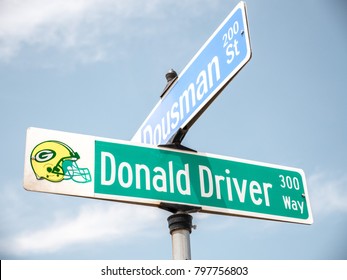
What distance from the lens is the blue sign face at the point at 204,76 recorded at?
1.99 meters

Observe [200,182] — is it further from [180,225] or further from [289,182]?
[289,182]

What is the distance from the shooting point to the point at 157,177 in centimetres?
207

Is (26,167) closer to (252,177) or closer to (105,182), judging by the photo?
(105,182)

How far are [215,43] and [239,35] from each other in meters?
0.20

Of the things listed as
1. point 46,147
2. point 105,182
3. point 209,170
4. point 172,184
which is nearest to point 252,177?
point 209,170

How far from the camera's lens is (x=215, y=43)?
2182mm

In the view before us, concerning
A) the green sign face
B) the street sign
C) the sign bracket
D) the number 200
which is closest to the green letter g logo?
the street sign

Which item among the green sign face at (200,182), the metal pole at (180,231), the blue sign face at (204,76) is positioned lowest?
the metal pole at (180,231)

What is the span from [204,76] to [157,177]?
58 centimetres

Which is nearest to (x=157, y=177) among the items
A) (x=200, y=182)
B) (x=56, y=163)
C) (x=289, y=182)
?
(x=200, y=182)

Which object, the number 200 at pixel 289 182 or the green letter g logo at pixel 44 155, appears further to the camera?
the number 200 at pixel 289 182

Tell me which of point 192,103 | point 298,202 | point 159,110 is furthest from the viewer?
point 159,110

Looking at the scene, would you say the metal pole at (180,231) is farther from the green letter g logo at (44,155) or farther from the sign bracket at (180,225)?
the green letter g logo at (44,155)

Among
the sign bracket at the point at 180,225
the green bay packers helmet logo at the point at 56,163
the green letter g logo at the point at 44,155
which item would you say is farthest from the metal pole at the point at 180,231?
the green letter g logo at the point at 44,155
